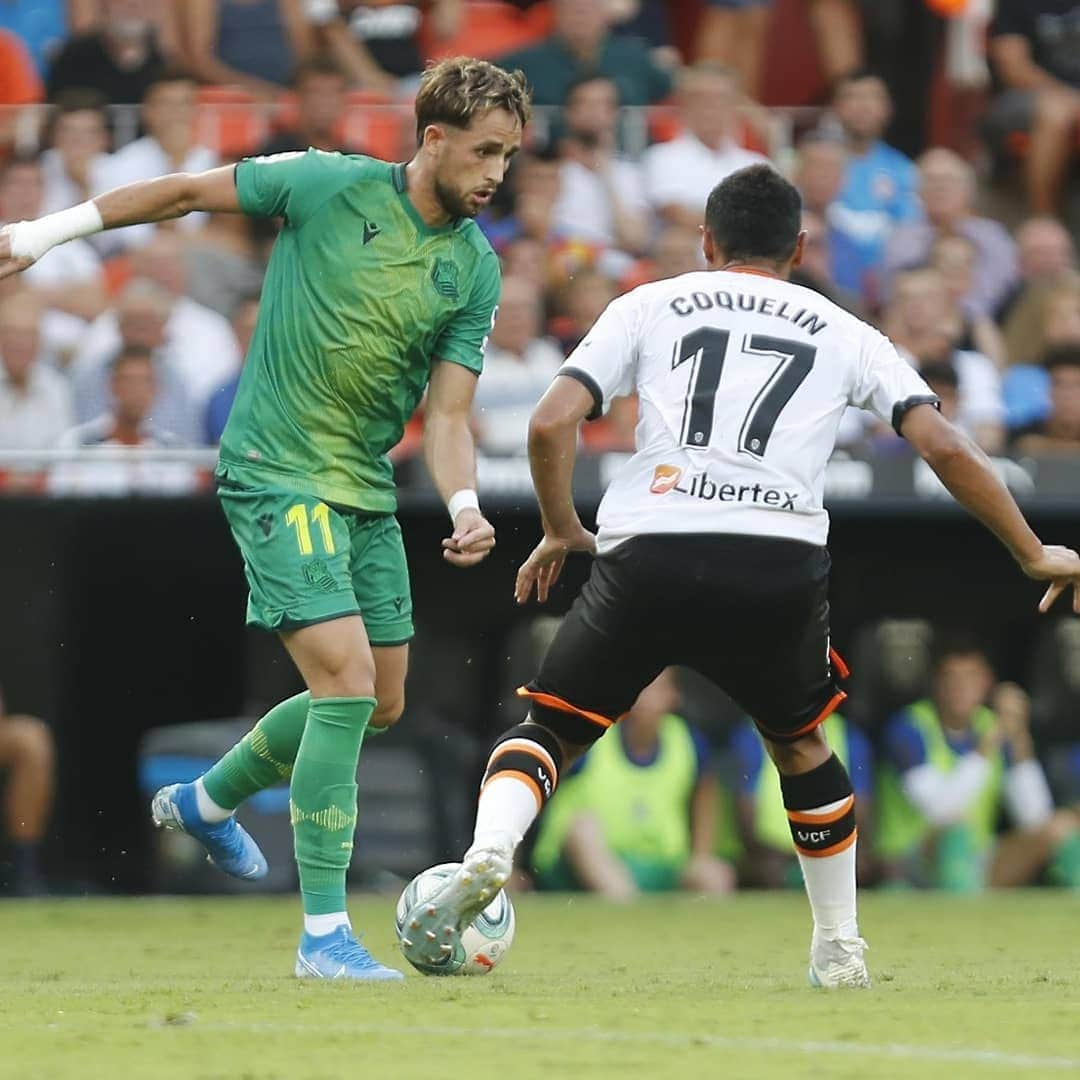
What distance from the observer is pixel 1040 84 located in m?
13.7

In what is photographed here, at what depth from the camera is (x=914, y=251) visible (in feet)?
40.9

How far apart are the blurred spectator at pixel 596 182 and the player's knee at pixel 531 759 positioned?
652 centimetres

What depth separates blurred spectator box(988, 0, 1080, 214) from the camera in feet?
44.2

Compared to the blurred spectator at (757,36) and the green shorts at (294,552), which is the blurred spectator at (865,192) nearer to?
the blurred spectator at (757,36)

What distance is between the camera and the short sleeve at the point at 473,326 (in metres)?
6.37

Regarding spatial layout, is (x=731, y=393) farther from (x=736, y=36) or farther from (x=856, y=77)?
(x=736, y=36)

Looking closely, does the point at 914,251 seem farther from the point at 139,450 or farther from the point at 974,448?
the point at 974,448

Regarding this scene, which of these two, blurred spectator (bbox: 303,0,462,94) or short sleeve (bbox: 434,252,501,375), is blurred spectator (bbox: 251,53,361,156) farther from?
short sleeve (bbox: 434,252,501,375)

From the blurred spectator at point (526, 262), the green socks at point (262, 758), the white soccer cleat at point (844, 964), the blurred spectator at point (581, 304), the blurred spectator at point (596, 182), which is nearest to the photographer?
the white soccer cleat at point (844, 964)

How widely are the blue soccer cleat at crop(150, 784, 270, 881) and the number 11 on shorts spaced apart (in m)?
1.05

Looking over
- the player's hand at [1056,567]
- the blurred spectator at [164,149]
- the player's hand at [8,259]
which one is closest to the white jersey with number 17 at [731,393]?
Answer: the player's hand at [1056,567]

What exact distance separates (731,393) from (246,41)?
8.30 m

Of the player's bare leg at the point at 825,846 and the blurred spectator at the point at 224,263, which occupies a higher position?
the blurred spectator at the point at 224,263

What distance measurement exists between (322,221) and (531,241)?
5235 mm
